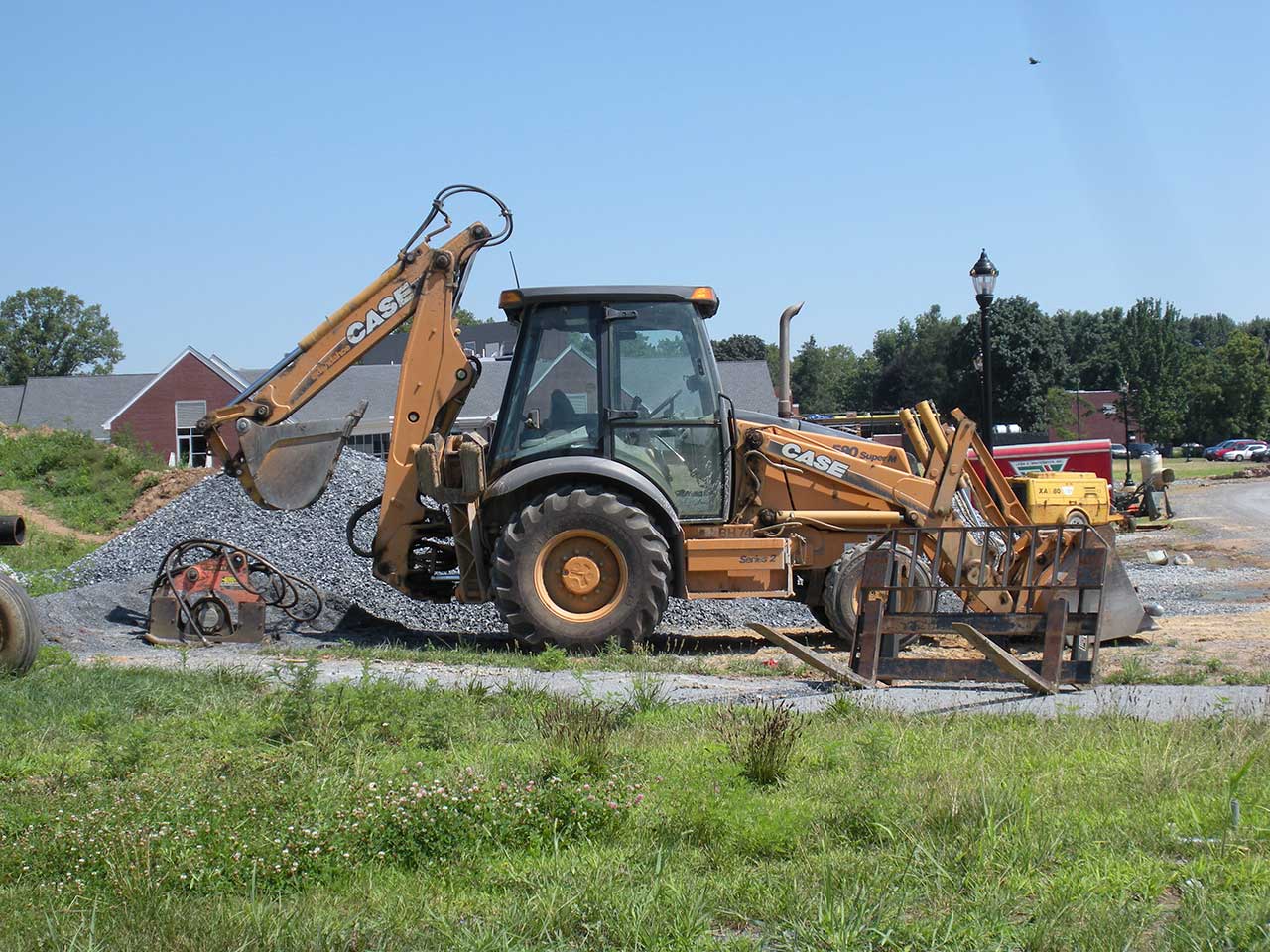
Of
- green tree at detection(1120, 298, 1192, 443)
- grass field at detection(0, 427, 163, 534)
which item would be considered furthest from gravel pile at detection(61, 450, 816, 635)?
green tree at detection(1120, 298, 1192, 443)

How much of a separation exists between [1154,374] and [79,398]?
1979 inches

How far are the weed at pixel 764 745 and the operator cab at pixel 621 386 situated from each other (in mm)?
4909

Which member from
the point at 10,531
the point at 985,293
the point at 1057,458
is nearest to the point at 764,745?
the point at 10,531

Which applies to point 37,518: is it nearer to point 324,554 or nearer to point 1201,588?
point 324,554

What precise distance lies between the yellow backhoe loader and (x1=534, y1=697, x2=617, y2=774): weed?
371 centimetres

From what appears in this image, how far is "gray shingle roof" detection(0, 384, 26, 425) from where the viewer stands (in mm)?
58844

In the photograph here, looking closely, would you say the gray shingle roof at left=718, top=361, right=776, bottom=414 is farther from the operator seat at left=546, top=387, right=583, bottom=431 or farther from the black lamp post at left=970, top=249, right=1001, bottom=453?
the operator seat at left=546, top=387, right=583, bottom=431

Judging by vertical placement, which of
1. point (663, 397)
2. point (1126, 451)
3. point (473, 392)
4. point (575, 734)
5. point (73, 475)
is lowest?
point (575, 734)

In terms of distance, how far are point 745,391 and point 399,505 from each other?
36946mm

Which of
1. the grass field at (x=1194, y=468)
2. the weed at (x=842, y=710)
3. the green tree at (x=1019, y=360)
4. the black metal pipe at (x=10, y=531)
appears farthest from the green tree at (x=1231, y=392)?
the black metal pipe at (x=10, y=531)

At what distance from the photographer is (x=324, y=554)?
16.1 m

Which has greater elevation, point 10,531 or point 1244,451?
point 1244,451

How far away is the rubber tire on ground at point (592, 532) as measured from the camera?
11602 mm

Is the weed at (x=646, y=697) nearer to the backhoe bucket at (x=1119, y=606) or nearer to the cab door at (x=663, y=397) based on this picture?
the cab door at (x=663, y=397)
